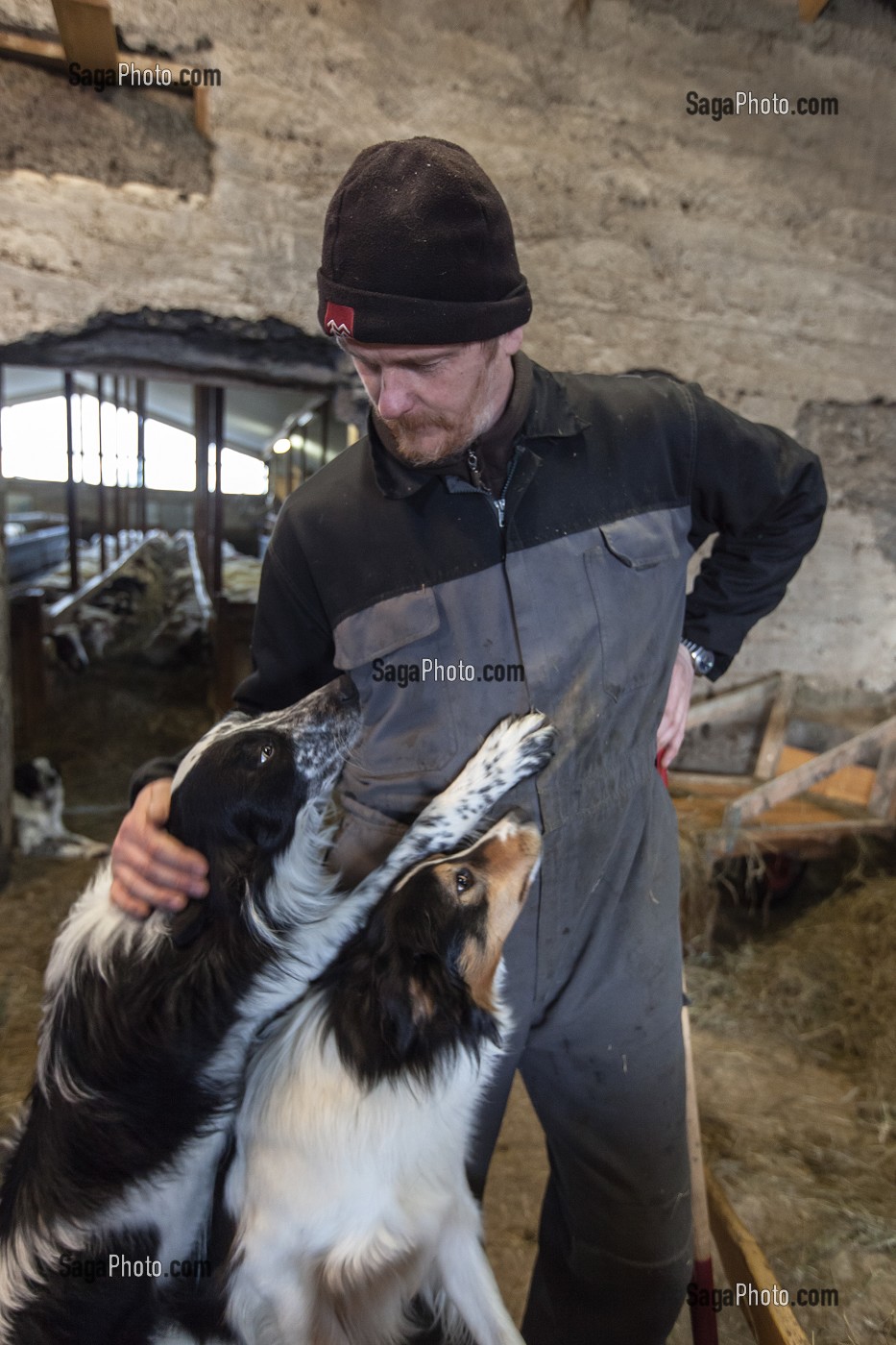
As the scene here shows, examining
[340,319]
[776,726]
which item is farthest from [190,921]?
[776,726]

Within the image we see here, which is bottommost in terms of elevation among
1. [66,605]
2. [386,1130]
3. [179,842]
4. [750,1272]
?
[66,605]

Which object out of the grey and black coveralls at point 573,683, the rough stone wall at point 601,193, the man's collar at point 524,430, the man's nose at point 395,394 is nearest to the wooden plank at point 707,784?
the rough stone wall at point 601,193

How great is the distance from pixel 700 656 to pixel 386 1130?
116 cm

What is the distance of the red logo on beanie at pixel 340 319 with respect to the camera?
1.16 metres

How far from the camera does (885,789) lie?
3707 millimetres

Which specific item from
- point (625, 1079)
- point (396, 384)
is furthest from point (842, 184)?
point (625, 1079)

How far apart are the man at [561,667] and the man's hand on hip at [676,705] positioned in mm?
35

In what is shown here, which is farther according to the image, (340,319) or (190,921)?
(190,921)

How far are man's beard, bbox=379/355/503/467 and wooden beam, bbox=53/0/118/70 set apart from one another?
5.77 ft

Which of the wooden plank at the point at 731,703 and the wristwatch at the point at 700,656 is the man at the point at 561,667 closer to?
the wristwatch at the point at 700,656

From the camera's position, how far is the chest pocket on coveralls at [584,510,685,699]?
1.42 m

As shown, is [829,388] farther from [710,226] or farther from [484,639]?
[484,639]

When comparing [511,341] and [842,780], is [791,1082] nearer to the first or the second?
[842,780]

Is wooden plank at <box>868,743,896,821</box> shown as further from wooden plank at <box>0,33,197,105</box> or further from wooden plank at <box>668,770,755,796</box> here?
wooden plank at <box>0,33,197,105</box>
